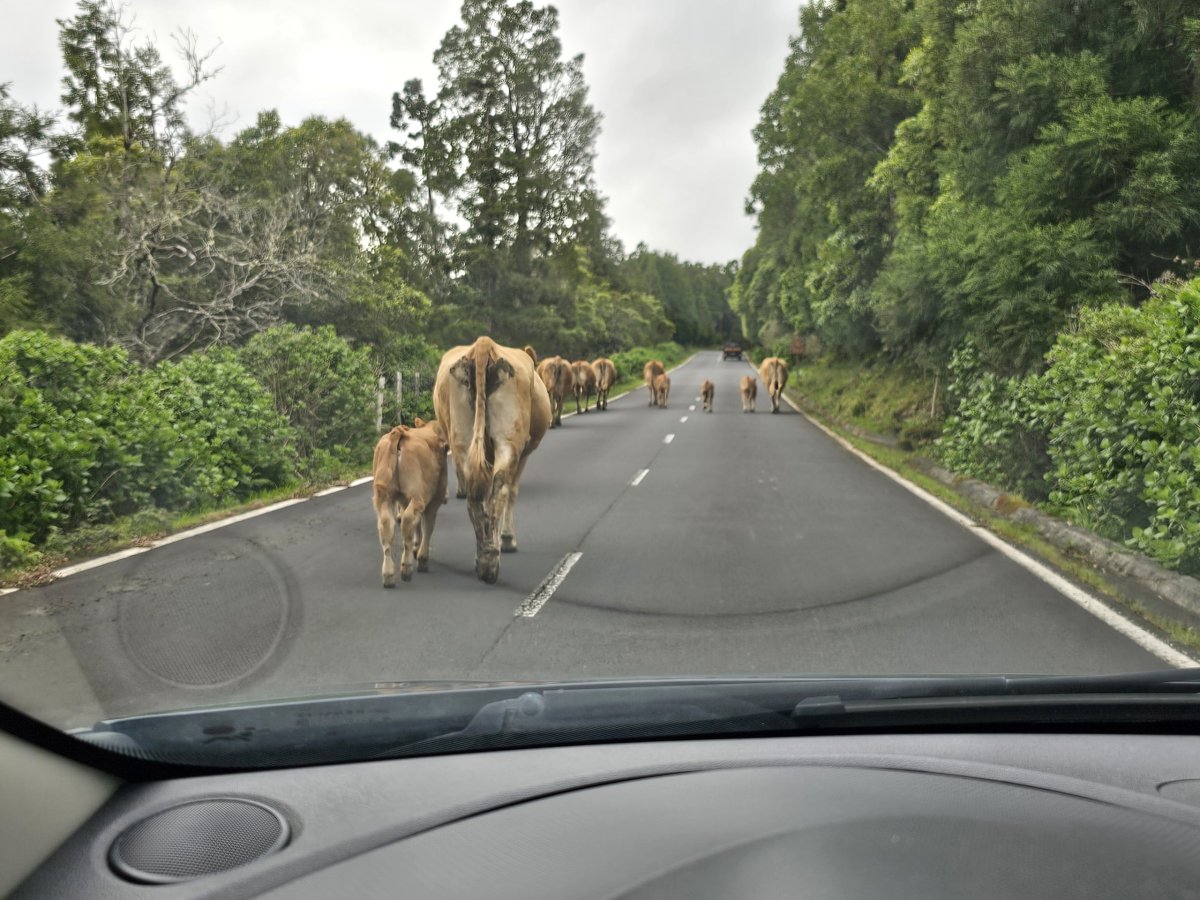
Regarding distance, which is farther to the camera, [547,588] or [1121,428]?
[1121,428]

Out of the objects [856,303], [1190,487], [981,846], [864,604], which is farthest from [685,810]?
[856,303]

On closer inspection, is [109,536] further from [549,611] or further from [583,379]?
[583,379]

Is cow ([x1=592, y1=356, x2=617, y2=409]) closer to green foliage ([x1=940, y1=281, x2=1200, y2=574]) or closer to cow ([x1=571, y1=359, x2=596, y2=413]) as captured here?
cow ([x1=571, y1=359, x2=596, y2=413])

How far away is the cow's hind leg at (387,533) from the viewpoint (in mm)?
7270

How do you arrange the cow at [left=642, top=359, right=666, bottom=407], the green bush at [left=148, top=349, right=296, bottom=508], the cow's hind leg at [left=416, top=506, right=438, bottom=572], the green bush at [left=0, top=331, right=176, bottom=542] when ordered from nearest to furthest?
the cow's hind leg at [left=416, top=506, right=438, bottom=572] < the green bush at [left=0, top=331, right=176, bottom=542] < the green bush at [left=148, top=349, right=296, bottom=508] < the cow at [left=642, top=359, right=666, bottom=407]

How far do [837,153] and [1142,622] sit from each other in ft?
68.9

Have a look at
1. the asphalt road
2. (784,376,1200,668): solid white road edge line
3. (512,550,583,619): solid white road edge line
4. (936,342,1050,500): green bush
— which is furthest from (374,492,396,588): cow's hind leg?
(936,342,1050,500): green bush

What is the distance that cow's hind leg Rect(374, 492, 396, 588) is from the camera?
7.27m

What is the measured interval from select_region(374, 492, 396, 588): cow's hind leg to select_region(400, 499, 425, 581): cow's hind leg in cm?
10

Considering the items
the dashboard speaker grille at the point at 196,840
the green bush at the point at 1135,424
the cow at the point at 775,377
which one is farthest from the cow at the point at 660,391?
the dashboard speaker grille at the point at 196,840

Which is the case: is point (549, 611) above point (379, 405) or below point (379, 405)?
below

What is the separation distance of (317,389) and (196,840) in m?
13.5

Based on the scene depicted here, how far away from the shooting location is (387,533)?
741cm

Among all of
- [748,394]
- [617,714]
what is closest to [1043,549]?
[617,714]
